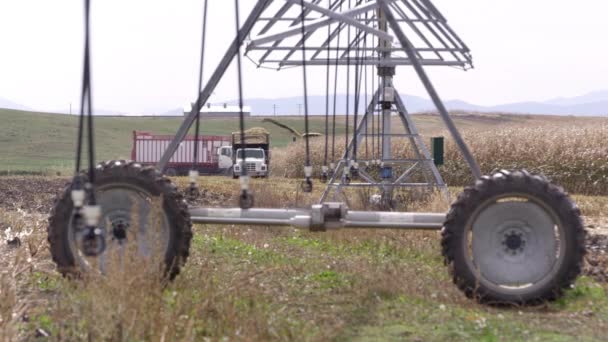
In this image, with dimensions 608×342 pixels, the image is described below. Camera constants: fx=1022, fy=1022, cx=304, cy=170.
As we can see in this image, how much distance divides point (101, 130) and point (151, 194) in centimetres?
7809

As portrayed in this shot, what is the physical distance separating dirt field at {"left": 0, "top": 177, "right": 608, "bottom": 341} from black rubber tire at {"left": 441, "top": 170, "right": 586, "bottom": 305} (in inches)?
5.5

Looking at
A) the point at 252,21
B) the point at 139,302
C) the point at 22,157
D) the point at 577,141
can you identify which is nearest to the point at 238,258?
the point at 252,21

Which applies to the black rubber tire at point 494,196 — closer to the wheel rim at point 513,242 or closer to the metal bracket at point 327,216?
the wheel rim at point 513,242

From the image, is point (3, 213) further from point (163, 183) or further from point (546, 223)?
point (546, 223)

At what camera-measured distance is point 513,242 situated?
855 cm

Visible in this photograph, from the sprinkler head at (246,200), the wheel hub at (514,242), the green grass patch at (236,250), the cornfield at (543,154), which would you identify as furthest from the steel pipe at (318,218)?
the cornfield at (543,154)

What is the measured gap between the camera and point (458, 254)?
27.3ft

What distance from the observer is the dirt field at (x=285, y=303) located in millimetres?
6629

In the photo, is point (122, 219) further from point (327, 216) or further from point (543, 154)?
point (543, 154)

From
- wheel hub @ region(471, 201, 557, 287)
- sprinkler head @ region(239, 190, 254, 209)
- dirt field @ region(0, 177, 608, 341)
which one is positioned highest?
sprinkler head @ region(239, 190, 254, 209)

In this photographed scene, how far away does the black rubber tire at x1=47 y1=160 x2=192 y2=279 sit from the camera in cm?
851

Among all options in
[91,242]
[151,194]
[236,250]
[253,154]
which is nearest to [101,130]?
[253,154]

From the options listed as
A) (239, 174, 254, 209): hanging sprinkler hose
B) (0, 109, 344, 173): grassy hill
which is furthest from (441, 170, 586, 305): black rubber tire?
(0, 109, 344, 173): grassy hill

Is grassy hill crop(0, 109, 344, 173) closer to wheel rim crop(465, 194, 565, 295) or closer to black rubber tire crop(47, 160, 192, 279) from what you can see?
black rubber tire crop(47, 160, 192, 279)
